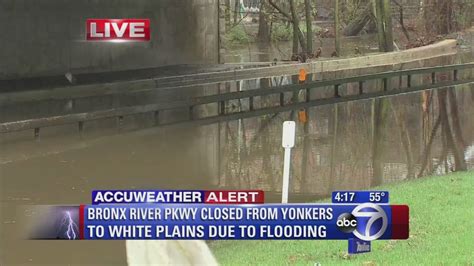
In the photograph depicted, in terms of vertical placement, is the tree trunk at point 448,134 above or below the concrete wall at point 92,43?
below

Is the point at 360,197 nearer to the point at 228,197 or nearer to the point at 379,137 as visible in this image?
the point at 228,197

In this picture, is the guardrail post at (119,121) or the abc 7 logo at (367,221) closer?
the abc 7 logo at (367,221)

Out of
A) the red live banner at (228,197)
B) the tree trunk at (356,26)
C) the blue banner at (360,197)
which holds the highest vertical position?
the tree trunk at (356,26)

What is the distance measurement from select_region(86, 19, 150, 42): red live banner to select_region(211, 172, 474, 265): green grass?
17.2 meters

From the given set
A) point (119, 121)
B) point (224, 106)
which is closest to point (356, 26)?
point (224, 106)

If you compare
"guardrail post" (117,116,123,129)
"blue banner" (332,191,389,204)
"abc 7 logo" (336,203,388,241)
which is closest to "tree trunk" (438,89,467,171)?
"guardrail post" (117,116,123,129)

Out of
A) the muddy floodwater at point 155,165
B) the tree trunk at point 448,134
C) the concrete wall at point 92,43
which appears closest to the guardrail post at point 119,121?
the muddy floodwater at point 155,165

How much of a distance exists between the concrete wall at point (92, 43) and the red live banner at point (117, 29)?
229 millimetres

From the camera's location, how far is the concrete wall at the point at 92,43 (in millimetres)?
21469

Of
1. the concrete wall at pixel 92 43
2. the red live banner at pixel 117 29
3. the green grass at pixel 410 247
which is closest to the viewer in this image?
the green grass at pixel 410 247

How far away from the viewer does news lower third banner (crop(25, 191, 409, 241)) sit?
4582 millimetres

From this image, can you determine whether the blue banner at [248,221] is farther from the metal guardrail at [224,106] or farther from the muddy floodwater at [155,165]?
the metal guardrail at [224,106]

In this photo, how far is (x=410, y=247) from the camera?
20.4ft

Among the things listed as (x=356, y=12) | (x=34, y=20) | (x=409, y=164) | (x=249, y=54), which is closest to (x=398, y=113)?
(x=409, y=164)
